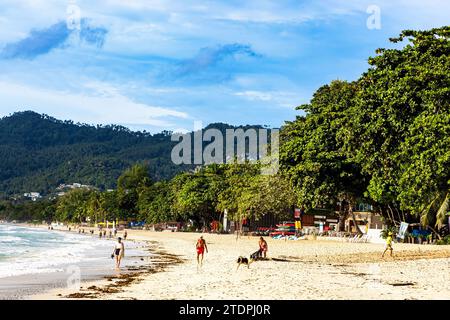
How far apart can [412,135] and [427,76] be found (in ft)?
11.7

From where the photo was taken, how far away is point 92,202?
171750 mm

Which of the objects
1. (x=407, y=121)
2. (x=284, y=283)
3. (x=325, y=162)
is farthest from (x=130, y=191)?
(x=284, y=283)

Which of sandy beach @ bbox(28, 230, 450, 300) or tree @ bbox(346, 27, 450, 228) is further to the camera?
tree @ bbox(346, 27, 450, 228)

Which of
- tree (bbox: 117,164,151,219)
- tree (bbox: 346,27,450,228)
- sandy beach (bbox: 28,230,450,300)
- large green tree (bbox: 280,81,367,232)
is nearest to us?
sandy beach (bbox: 28,230,450,300)

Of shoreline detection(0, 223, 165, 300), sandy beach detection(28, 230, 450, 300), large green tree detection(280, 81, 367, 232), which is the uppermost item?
large green tree detection(280, 81, 367, 232)

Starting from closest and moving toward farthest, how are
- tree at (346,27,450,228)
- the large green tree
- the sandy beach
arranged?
the sandy beach, tree at (346,27,450,228), the large green tree

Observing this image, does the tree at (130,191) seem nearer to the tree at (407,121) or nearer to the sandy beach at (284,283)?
the tree at (407,121)

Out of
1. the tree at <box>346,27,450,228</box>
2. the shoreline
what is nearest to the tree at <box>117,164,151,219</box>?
the tree at <box>346,27,450,228</box>

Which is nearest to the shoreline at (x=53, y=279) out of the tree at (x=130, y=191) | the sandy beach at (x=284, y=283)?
the sandy beach at (x=284, y=283)

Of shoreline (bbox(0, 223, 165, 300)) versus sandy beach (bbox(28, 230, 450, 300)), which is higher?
sandy beach (bbox(28, 230, 450, 300))

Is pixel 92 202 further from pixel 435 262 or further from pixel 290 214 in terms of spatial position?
pixel 435 262

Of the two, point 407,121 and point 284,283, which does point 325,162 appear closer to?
point 407,121

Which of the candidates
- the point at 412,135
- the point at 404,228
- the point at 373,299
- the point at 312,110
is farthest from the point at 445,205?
the point at 373,299

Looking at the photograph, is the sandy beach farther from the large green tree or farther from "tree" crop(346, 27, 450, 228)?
the large green tree
